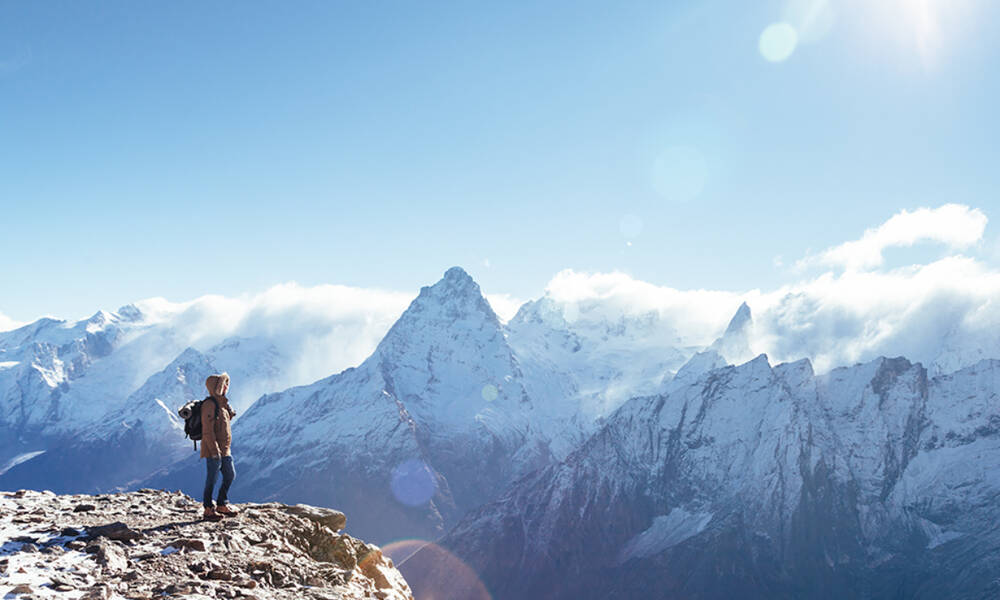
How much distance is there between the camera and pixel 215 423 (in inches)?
913

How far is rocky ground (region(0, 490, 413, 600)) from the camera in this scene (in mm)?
15898

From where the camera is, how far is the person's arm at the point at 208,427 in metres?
22.9

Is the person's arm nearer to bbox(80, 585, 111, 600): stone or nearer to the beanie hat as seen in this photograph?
the beanie hat

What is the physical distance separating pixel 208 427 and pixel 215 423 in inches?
12.5

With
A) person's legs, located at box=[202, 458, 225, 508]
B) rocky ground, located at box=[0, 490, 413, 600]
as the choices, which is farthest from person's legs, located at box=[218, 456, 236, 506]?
rocky ground, located at box=[0, 490, 413, 600]

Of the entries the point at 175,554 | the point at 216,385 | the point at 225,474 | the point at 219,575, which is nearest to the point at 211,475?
the point at 225,474

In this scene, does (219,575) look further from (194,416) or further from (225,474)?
(194,416)

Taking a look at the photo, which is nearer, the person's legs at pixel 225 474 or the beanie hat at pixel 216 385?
the person's legs at pixel 225 474

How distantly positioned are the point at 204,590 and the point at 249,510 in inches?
355

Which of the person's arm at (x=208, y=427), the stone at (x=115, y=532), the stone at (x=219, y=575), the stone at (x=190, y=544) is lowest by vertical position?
the stone at (x=219, y=575)

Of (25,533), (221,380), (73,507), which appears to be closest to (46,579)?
(25,533)

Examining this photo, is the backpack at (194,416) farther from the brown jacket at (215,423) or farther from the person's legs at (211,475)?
the person's legs at (211,475)

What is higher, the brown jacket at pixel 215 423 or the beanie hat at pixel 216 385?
the beanie hat at pixel 216 385

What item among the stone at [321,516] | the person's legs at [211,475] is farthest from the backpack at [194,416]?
the stone at [321,516]
